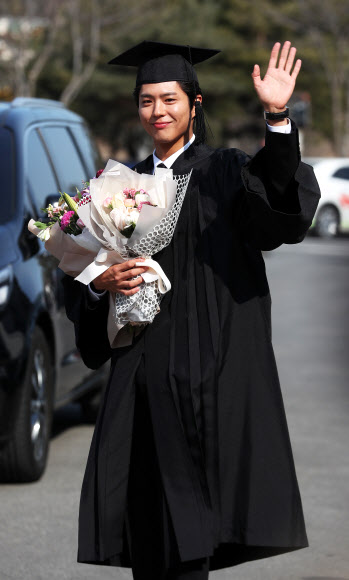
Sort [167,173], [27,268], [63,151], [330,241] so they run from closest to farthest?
[167,173] < [27,268] < [63,151] < [330,241]

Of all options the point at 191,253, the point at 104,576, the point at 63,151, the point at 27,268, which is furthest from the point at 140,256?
the point at 63,151

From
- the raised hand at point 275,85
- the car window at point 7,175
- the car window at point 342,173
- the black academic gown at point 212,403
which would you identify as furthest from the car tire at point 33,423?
the car window at point 342,173

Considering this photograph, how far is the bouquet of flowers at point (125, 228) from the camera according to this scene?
11.9 ft

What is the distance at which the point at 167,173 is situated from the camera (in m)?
3.69

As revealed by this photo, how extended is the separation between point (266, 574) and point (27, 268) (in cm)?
207

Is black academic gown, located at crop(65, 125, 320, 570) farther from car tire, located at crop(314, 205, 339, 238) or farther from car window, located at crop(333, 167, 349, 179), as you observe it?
car tire, located at crop(314, 205, 339, 238)

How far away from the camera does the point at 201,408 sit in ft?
12.3

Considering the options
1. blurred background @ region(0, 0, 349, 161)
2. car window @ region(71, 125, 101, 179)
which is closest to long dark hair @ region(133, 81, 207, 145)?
car window @ region(71, 125, 101, 179)

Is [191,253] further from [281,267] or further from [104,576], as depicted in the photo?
[281,267]

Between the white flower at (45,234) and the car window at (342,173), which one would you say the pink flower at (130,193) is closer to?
the white flower at (45,234)

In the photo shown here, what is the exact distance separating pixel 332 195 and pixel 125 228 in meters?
23.0

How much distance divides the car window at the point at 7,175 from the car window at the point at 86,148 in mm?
1099

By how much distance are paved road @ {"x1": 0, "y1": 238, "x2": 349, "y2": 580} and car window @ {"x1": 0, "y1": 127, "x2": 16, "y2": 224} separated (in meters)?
1.42

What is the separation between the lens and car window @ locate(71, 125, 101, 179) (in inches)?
320
